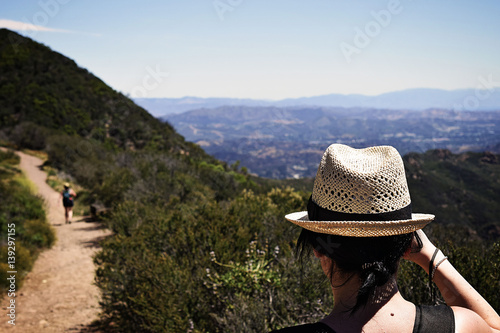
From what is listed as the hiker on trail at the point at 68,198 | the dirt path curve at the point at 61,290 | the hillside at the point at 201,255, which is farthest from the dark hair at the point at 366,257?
the hiker on trail at the point at 68,198

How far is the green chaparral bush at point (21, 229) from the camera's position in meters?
6.57

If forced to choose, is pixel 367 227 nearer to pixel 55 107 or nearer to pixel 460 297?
pixel 460 297

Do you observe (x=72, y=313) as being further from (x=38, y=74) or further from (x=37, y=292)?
(x=38, y=74)

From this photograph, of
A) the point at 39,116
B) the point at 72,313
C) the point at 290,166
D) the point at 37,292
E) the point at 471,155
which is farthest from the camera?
the point at 290,166

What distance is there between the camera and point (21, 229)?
309 inches

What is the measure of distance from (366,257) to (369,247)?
0.03 meters

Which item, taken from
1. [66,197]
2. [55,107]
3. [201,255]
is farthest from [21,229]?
[55,107]

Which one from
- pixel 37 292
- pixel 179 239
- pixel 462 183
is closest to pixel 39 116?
pixel 37 292

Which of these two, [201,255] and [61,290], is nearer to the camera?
[201,255]

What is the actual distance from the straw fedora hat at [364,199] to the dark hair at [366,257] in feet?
0.14

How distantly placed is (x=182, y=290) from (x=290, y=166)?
152 meters

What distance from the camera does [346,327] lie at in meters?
0.98

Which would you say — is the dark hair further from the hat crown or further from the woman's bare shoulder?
the woman's bare shoulder

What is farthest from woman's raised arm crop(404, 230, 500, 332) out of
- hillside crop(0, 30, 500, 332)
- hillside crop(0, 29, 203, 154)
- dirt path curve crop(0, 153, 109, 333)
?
hillside crop(0, 29, 203, 154)
